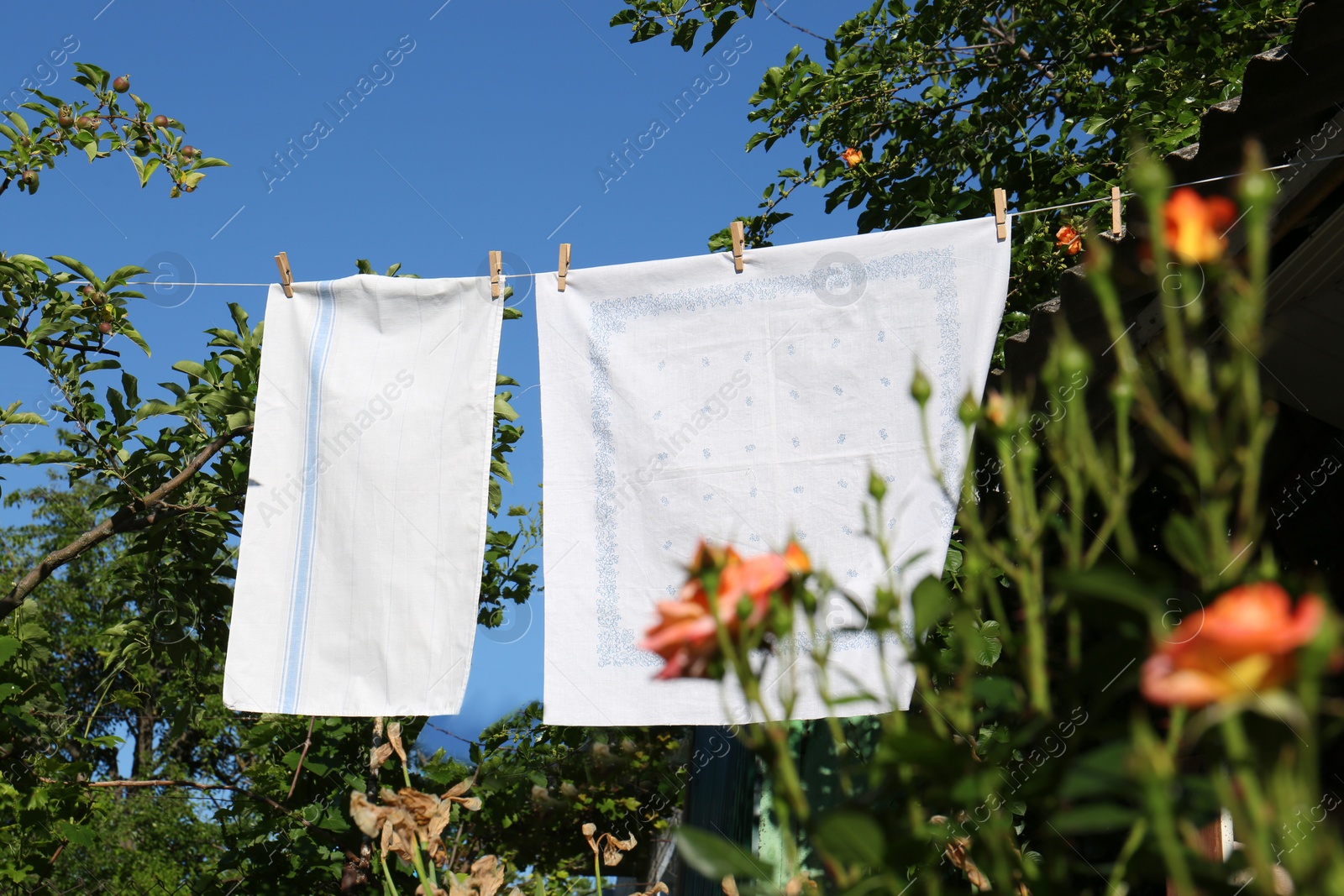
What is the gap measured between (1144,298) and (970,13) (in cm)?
283

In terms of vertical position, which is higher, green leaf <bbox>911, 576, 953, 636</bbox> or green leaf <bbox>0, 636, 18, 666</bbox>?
green leaf <bbox>0, 636, 18, 666</bbox>

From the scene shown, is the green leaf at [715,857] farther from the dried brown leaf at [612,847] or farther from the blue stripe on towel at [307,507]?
the blue stripe on towel at [307,507]

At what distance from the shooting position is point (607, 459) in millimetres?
2217

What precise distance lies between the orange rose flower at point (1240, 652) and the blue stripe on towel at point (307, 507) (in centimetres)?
203

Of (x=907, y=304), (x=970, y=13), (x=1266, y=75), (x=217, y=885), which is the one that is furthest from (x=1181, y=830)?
(x=970, y=13)

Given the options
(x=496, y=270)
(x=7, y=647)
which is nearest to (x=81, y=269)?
(x=7, y=647)

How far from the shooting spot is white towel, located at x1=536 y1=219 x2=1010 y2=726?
81.0 inches

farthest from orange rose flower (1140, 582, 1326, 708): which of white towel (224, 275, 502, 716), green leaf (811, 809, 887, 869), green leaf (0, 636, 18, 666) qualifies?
Answer: green leaf (0, 636, 18, 666)

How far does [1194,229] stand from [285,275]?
2304 mm

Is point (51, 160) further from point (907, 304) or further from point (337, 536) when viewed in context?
point (907, 304)

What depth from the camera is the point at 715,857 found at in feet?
1.86

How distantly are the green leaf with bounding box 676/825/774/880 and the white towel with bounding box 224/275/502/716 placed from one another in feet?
5.32

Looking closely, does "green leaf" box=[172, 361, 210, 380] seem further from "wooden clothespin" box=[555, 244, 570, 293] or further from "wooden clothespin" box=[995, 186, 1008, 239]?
"wooden clothespin" box=[995, 186, 1008, 239]

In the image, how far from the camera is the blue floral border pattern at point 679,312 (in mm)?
2072
